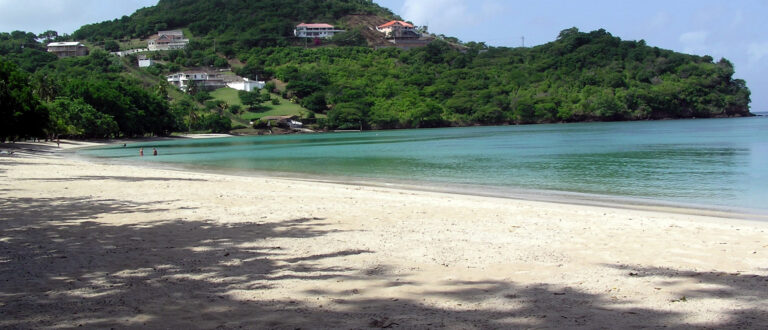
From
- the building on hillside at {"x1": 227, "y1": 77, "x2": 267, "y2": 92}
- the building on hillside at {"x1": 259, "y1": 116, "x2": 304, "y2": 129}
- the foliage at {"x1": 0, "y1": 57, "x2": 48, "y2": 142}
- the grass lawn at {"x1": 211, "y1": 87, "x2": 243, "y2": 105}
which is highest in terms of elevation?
the building on hillside at {"x1": 227, "y1": 77, "x2": 267, "y2": 92}

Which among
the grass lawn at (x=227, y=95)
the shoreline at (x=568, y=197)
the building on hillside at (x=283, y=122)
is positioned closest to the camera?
the shoreline at (x=568, y=197)

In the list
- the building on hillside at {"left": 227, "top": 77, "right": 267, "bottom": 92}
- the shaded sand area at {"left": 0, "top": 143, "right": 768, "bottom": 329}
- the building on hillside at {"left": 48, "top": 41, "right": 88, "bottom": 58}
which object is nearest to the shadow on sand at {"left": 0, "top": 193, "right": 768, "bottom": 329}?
the shaded sand area at {"left": 0, "top": 143, "right": 768, "bottom": 329}

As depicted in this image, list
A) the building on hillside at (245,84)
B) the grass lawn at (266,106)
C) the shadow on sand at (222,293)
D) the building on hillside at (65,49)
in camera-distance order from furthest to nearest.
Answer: the building on hillside at (65,49) < the building on hillside at (245,84) < the grass lawn at (266,106) < the shadow on sand at (222,293)

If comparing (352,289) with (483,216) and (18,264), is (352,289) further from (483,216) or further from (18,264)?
(483,216)

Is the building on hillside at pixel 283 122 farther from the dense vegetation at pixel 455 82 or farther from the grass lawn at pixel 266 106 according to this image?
the dense vegetation at pixel 455 82

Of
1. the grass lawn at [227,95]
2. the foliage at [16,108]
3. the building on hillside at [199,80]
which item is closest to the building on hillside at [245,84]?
the grass lawn at [227,95]

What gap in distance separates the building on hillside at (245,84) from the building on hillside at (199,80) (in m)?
2.74

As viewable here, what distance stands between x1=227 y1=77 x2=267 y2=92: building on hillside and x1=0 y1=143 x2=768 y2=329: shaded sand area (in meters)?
147

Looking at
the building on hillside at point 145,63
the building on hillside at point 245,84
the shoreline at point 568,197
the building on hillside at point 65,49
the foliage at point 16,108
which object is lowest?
the shoreline at point 568,197

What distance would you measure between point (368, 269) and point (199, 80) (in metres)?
157

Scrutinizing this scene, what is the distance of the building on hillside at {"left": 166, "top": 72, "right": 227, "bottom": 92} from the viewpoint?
6029 inches

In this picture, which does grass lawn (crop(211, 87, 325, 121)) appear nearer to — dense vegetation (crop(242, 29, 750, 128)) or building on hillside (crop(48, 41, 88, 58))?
dense vegetation (crop(242, 29, 750, 128))

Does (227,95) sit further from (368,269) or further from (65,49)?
(368,269)

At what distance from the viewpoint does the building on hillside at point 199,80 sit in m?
153
